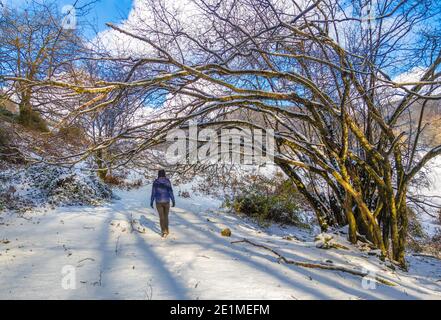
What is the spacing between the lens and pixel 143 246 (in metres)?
5.32

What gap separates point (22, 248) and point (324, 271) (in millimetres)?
5357

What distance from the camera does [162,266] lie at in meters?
4.07

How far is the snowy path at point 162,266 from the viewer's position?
10.4 ft

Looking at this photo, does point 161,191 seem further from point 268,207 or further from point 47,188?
point 268,207

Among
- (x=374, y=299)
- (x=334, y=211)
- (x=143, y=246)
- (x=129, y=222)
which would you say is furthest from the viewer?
(x=334, y=211)

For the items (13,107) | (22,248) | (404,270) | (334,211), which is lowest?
(404,270)

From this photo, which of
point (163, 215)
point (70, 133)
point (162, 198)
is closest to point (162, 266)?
point (163, 215)

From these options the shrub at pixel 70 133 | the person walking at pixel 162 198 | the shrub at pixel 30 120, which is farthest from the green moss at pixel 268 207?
the shrub at pixel 30 120

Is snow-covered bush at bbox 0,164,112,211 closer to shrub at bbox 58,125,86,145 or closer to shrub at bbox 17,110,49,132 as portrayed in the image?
shrub at bbox 58,125,86,145

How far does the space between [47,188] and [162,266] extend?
22.3 feet

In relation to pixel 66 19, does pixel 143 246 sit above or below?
below

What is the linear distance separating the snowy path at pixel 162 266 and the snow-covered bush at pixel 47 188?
1187 mm
